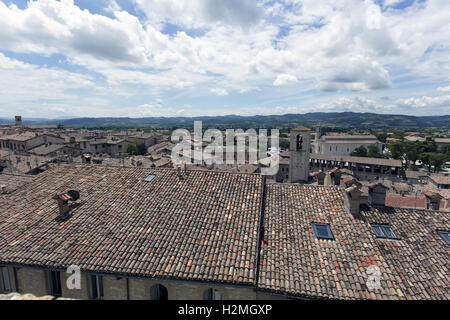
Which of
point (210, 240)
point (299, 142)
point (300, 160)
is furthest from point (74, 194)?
point (300, 160)

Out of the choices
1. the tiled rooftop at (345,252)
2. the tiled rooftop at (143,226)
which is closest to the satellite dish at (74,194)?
the tiled rooftop at (143,226)

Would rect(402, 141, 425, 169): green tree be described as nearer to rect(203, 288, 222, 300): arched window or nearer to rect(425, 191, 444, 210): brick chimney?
rect(425, 191, 444, 210): brick chimney

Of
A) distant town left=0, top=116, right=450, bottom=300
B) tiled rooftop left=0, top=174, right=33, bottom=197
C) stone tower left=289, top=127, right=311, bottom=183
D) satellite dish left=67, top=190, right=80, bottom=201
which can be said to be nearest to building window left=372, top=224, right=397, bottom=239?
distant town left=0, top=116, right=450, bottom=300

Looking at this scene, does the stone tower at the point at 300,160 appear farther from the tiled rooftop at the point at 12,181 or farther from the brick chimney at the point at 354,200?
the tiled rooftop at the point at 12,181

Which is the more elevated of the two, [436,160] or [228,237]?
[228,237]

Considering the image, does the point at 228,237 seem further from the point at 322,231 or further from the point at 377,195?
the point at 377,195

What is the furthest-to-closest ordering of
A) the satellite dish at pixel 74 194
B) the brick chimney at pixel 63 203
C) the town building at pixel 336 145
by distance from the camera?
the town building at pixel 336 145
the satellite dish at pixel 74 194
the brick chimney at pixel 63 203
